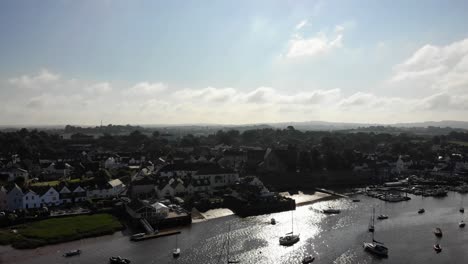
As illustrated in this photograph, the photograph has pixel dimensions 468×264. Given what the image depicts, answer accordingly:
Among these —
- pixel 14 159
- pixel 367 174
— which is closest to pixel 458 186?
pixel 367 174

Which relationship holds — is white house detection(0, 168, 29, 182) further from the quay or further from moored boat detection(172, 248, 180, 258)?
moored boat detection(172, 248, 180, 258)

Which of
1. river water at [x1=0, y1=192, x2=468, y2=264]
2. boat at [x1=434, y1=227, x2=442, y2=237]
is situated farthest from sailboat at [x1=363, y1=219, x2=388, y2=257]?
boat at [x1=434, y1=227, x2=442, y2=237]

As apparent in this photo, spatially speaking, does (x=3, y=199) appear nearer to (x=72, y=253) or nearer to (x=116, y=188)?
(x=116, y=188)

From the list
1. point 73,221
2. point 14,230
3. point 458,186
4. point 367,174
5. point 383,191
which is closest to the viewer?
point 14,230

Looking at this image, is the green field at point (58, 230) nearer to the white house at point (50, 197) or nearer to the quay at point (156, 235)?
the quay at point (156, 235)

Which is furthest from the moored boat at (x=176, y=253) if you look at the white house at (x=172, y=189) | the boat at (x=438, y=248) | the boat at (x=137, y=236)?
the boat at (x=438, y=248)

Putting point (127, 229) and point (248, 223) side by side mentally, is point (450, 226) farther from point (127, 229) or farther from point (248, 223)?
point (127, 229)

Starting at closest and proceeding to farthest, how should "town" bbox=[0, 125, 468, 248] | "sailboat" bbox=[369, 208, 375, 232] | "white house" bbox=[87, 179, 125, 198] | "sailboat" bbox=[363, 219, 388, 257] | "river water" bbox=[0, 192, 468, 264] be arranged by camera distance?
"river water" bbox=[0, 192, 468, 264], "sailboat" bbox=[363, 219, 388, 257], "sailboat" bbox=[369, 208, 375, 232], "town" bbox=[0, 125, 468, 248], "white house" bbox=[87, 179, 125, 198]
